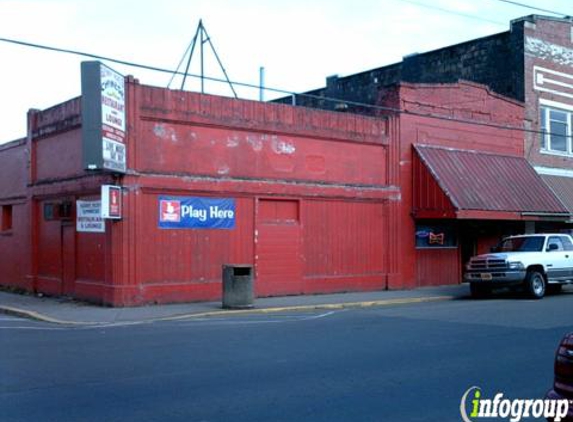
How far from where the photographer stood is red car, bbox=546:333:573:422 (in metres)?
5.42

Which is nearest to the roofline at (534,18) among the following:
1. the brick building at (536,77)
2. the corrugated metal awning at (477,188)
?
the brick building at (536,77)

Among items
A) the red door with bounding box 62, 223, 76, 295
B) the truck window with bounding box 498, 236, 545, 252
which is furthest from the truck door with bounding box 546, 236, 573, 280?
the red door with bounding box 62, 223, 76, 295

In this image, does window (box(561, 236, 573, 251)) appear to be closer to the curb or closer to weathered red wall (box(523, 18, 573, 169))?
the curb

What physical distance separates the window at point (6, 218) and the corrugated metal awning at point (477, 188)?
571 inches

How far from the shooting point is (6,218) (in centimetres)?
2616

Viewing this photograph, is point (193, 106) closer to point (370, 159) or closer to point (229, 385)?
point (370, 159)

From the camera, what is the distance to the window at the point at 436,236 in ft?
83.1

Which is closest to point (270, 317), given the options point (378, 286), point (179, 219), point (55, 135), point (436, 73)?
point (179, 219)

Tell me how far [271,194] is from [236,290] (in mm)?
4131

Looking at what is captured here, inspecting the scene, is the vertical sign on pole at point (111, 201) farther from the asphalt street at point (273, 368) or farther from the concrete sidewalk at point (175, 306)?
the asphalt street at point (273, 368)

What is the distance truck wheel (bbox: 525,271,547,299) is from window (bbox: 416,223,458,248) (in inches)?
188

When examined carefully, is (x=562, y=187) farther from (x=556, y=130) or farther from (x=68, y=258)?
(x=68, y=258)

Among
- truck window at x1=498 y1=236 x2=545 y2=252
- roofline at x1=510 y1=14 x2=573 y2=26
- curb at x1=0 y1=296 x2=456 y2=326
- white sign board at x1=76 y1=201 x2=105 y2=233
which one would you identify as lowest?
curb at x1=0 y1=296 x2=456 y2=326

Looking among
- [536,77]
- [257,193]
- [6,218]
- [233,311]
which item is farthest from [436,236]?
[6,218]
